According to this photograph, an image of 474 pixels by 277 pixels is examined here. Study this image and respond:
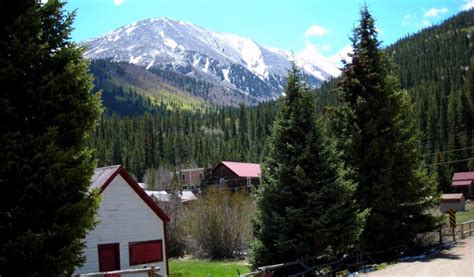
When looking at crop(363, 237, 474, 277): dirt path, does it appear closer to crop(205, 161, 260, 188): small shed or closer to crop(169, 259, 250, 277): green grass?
crop(169, 259, 250, 277): green grass

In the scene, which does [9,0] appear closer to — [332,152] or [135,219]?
[135,219]

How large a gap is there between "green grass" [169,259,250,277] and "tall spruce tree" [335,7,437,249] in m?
10.4

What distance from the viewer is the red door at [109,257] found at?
21469 millimetres

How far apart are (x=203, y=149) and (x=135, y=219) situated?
468 ft

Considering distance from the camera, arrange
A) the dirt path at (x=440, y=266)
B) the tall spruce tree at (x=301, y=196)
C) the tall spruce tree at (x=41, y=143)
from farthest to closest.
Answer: the tall spruce tree at (x=301, y=196)
the dirt path at (x=440, y=266)
the tall spruce tree at (x=41, y=143)

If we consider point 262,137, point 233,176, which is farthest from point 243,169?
point 262,137

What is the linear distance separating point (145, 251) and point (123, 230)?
156 centimetres

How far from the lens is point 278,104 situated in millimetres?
23078

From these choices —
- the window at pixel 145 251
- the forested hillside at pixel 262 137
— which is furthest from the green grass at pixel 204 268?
the forested hillside at pixel 262 137

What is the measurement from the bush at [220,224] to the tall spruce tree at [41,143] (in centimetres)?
2945

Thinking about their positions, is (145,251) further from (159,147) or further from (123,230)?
(159,147)

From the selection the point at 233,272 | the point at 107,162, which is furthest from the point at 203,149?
the point at 233,272

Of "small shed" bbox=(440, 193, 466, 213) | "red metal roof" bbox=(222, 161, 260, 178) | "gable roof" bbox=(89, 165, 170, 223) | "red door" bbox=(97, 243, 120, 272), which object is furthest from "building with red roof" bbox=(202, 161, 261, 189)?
"red door" bbox=(97, 243, 120, 272)

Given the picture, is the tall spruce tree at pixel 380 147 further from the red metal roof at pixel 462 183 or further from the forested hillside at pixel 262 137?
the red metal roof at pixel 462 183
